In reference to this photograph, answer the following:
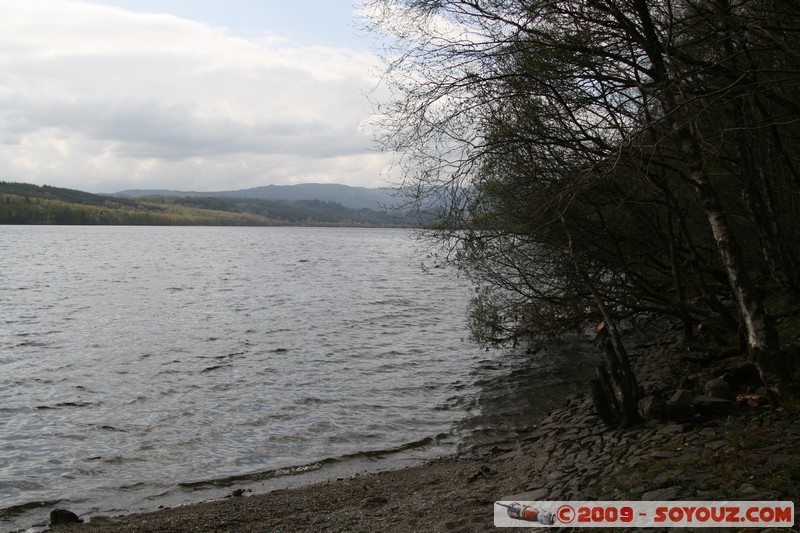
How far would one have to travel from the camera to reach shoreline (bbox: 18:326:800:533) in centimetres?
639

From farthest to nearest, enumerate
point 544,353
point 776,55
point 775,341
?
point 544,353 → point 776,55 → point 775,341

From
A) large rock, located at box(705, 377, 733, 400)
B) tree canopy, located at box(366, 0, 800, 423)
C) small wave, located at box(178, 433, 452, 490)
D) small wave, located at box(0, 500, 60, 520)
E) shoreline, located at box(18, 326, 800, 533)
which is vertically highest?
tree canopy, located at box(366, 0, 800, 423)

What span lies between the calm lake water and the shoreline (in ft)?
4.39

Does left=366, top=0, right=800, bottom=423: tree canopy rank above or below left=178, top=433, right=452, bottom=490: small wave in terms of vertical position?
above

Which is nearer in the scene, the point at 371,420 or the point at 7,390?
the point at 371,420

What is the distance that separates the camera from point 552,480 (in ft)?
27.3

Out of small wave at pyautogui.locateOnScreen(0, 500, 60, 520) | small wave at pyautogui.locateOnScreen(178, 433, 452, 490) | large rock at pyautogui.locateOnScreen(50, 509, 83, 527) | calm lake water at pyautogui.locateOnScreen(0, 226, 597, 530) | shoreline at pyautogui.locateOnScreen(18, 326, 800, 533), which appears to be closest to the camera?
shoreline at pyautogui.locateOnScreen(18, 326, 800, 533)

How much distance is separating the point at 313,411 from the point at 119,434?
4.80 metres

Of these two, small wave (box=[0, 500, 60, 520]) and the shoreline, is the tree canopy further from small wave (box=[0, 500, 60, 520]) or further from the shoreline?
small wave (box=[0, 500, 60, 520])

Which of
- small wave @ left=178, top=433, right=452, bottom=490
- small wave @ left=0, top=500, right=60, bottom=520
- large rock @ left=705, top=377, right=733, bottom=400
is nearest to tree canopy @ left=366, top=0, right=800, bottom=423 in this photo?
large rock @ left=705, top=377, right=733, bottom=400

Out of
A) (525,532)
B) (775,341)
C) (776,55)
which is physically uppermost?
(776,55)

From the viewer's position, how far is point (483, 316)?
18156 millimetres

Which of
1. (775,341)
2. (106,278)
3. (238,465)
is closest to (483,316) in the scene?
(238,465)

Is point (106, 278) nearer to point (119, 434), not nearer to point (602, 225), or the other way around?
point (119, 434)
